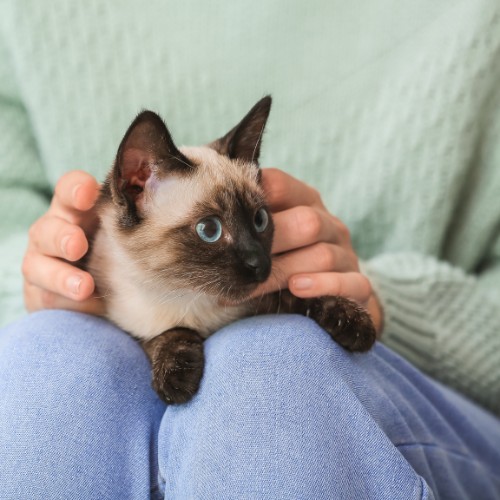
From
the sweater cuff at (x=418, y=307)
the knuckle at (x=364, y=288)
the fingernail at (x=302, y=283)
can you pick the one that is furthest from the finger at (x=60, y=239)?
the sweater cuff at (x=418, y=307)

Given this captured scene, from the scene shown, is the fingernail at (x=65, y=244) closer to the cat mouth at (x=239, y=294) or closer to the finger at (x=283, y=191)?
the cat mouth at (x=239, y=294)

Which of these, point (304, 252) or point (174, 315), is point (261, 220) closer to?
point (304, 252)

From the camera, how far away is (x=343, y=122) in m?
1.52

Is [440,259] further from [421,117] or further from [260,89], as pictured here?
[260,89]

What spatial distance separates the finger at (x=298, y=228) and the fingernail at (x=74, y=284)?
450 millimetres

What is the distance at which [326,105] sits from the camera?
59.7 inches

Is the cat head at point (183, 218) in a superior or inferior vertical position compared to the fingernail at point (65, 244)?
superior

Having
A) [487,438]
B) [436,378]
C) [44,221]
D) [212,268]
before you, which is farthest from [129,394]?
[436,378]

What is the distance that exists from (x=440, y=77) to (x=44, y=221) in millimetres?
1108

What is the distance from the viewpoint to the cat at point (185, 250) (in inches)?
39.6

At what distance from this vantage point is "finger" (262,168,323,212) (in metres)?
1.24

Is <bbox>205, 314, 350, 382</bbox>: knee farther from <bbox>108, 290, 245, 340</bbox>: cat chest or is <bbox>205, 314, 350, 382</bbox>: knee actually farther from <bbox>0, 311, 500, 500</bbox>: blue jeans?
<bbox>108, 290, 245, 340</bbox>: cat chest

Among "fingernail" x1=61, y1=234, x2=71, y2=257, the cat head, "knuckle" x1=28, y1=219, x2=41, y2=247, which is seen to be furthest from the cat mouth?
"knuckle" x1=28, y1=219, x2=41, y2=247

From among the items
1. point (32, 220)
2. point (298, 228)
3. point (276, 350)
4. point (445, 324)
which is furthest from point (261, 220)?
point (32, 220)
